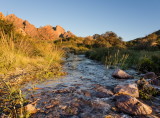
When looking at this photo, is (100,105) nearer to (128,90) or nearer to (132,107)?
(132,107)

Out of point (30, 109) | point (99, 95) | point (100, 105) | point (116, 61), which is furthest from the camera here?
point (116, 61)

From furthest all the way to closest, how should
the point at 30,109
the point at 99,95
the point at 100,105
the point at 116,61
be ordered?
the point at 116,61 → the point at 99,95 → the point at 100,105 → the point at 30,109

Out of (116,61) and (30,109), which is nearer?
(30,109)

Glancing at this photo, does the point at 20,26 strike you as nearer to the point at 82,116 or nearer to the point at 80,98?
the point at 80,98

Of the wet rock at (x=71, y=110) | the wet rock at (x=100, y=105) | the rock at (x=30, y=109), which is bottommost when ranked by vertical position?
the wet rock at (x=100, y=105)

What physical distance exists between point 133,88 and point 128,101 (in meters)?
0.58

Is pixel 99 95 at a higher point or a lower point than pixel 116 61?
lower

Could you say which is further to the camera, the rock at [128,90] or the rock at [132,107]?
the rock at [128,90]

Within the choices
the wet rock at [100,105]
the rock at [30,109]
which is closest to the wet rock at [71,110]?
the wet rock at [100,105]

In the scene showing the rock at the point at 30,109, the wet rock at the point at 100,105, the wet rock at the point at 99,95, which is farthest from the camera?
the wet rock at the point at 99,95

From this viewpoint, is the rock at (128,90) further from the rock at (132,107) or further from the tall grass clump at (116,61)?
the tall grass clump at (116,61)

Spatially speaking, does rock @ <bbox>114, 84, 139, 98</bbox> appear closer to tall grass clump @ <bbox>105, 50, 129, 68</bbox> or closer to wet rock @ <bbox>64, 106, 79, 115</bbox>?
wet rock @ <bbox>64, 106, 79, 115</bbox>

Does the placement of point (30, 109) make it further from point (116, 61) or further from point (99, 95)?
point (116, 61)

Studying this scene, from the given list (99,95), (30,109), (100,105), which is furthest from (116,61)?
(30,109)
